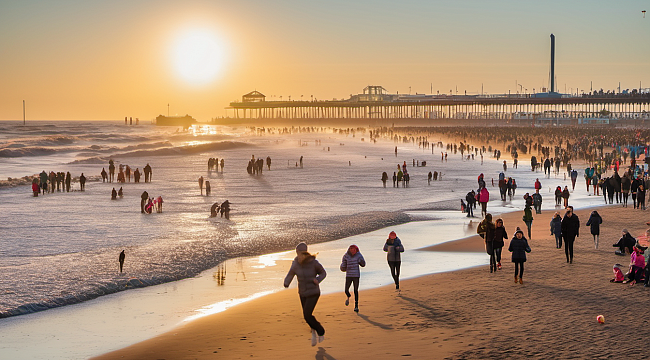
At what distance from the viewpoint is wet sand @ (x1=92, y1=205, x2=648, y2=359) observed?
354 inches

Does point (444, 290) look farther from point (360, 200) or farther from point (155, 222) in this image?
point (360, 200)

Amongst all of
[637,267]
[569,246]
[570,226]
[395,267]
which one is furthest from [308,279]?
[569,246]

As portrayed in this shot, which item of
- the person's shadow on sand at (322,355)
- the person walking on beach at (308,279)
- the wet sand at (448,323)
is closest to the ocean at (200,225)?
the wet sand at (448,323)

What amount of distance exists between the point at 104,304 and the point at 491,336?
759 cm

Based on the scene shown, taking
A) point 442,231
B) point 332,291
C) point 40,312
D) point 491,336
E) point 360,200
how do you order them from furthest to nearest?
point 360,200, point 442,231, point 332,291, point 40,312, point 491,336

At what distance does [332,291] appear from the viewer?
43.3ft

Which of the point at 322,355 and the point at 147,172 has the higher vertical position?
the point at 147,172

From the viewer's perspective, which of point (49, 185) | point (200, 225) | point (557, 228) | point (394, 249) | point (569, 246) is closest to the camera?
point (394, 249)

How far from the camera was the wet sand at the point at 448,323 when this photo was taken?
898 centimetres

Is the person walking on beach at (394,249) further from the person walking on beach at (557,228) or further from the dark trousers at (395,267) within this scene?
the person walking on beach at (557,228)

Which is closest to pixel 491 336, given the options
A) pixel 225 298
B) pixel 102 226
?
pixel 225 298

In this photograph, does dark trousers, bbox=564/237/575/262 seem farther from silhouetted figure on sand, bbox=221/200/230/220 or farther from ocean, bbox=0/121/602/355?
silhouetted figure on sand, bbox=221/200/230/220

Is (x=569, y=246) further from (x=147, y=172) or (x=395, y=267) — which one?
(x=147, y=172)

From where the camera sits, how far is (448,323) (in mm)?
10289
